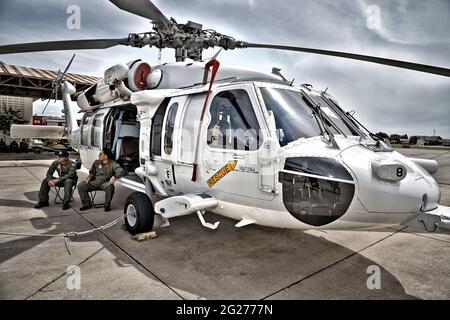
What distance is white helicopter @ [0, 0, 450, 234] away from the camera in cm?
301

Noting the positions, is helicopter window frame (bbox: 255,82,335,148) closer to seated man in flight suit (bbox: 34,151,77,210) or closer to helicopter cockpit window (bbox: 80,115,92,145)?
seated man in flight suit (bbox: 34,151,77,210)

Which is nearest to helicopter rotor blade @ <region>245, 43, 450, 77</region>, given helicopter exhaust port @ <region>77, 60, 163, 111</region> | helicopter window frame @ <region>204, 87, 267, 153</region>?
helicopter window frame @ <region>204, 87, 267, 153</region>

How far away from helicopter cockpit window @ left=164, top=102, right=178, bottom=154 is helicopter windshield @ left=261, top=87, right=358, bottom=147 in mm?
1695

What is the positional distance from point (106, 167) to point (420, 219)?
19.1 ft

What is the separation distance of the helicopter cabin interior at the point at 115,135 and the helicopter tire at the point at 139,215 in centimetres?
231

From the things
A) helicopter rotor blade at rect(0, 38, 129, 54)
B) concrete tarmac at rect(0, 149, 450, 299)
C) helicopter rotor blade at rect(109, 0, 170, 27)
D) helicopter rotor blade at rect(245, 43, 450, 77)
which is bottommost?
concrete tarmac at rect(0, 149, 450, 299)

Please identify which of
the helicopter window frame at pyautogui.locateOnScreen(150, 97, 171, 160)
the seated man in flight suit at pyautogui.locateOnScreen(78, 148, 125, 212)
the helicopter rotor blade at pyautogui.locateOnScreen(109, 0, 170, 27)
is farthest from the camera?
the seated man in flight suit at pyautogui.locateOnScreen(78, 148, 125, 212)

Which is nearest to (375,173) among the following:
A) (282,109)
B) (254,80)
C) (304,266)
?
(282,109)

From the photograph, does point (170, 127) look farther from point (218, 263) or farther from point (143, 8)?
point (218, 263)

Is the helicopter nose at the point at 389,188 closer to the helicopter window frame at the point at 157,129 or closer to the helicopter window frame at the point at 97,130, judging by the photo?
the helicopter window frame at the point at 157,129

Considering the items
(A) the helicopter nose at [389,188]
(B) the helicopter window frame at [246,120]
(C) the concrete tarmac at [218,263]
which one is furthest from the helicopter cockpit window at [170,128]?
(A) the helicopter nose at [389,188]

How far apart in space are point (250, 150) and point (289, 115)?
2.12 ft
